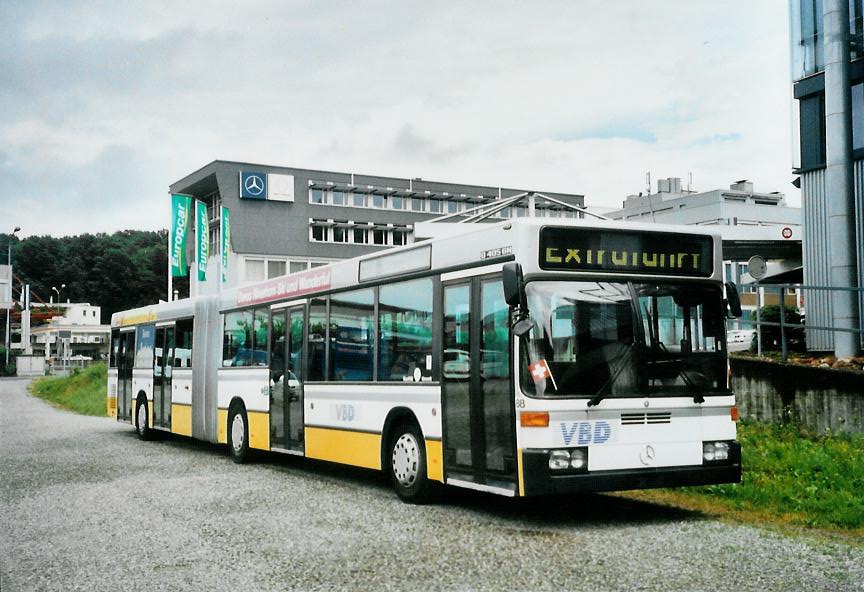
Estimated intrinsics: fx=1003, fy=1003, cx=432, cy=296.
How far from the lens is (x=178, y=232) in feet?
120

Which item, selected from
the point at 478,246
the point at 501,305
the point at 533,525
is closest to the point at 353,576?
the point at 533,525

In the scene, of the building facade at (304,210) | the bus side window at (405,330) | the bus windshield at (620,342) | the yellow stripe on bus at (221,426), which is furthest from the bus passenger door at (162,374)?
the building facade at (304,210)

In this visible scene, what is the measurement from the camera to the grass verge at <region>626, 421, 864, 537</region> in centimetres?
987

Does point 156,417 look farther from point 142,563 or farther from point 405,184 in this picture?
point 405,184

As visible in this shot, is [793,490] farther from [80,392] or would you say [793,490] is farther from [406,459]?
[80,392]

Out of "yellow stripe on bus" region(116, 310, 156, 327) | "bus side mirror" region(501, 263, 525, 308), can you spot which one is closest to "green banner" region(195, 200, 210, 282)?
"yellow stripe on bus" region(116, 310, 156, 327)

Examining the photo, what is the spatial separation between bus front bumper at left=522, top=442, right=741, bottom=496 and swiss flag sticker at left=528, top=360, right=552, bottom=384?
670mm

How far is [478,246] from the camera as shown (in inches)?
414

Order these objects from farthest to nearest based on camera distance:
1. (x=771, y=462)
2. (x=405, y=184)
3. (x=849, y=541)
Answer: (x=405, y=184), (x=771, y=462), (x=849, y=541)

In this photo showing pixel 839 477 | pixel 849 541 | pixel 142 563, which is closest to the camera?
pixel 142 563

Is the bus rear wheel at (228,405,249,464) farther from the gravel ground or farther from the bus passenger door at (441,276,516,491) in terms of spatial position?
the bus passenger door at (441,276,516,491)

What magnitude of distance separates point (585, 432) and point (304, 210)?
7426cm

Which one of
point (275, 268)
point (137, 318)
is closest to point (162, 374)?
point (137, 318)

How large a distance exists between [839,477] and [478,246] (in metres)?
4.88
